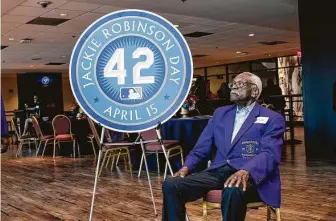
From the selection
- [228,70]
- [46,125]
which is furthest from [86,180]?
[228,70]

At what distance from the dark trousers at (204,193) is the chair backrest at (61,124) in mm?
6802

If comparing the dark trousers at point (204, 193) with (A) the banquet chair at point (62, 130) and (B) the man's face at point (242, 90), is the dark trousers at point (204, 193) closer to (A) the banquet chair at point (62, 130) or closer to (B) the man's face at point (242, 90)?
(B) the man's face at point (242, 90)

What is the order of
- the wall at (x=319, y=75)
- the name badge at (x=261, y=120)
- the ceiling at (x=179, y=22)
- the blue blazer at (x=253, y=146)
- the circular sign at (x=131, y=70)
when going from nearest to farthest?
the blue blazer at (x=253, y=146)
the name badge at (x=261, y=120)
the circular sign at (x=131, y=70)
the wall at (x=319, y=75)
the ceiling at (x=179, y=22)

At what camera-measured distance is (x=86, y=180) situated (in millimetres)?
6016

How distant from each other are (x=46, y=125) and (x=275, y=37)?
7.03 m

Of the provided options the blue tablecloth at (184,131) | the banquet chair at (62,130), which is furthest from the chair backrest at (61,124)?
the blue tablecloth at (184,131)

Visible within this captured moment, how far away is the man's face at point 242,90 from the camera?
Answer: 2.59 meters

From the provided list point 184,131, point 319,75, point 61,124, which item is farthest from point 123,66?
point 61,124

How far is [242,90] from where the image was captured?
8.52 feet

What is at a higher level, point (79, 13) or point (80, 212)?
point (79, 13)

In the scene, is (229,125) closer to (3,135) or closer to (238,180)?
(238,180)

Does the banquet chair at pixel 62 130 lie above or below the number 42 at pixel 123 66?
below

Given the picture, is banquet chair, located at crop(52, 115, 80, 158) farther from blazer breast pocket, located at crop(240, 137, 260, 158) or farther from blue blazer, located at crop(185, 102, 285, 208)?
blazer breast pocket, located at crop(240, 137, 260, 158)

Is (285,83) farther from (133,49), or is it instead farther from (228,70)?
(133,49)
